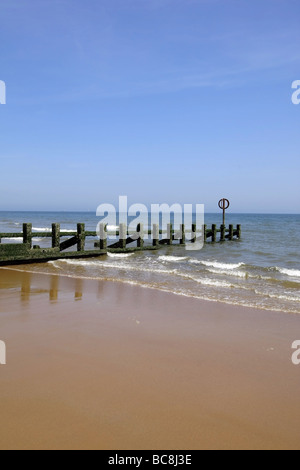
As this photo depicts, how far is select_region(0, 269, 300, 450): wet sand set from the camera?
3.03m

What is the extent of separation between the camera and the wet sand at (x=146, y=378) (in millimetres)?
3029

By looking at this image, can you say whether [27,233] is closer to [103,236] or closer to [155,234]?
[103,236]

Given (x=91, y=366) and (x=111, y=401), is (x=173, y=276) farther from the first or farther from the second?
(x=111, y=401)

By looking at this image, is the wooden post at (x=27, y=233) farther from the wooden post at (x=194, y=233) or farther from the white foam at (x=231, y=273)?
the wooden post at (x=194, y=233)

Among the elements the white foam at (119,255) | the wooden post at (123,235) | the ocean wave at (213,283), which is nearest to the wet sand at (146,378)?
the ocean wave at (213,283)

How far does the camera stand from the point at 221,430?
3123 millimetres

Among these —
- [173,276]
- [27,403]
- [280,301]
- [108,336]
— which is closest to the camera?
[27,403]

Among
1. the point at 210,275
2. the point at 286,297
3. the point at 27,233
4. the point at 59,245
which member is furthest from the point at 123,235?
the point at 286,297

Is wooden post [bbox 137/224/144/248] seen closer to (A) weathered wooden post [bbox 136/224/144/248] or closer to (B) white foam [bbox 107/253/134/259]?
(A) weathered wooden post [bbox 136/224/144/248]

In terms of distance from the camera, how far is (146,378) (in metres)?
4.06
